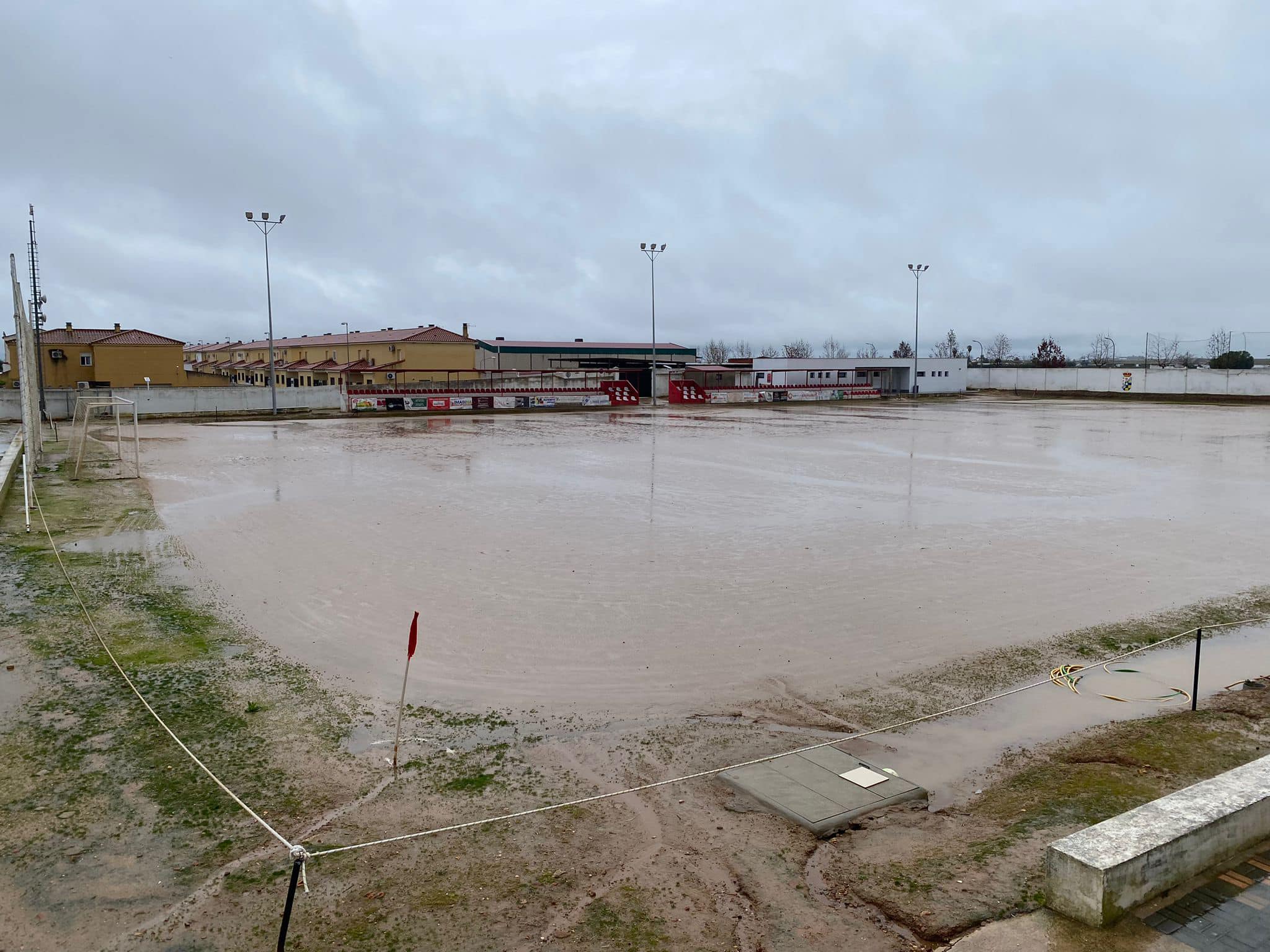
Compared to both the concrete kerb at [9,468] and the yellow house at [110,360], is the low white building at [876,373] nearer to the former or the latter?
the yellow house at [110,360]

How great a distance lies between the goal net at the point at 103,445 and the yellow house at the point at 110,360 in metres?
20.5

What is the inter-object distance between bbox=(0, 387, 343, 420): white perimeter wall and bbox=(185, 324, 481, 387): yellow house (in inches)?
311

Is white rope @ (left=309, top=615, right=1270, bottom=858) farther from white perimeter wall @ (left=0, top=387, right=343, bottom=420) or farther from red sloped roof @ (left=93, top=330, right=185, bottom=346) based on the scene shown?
red sloped roof @ (left=93, top=330, right=185, bottom=346)

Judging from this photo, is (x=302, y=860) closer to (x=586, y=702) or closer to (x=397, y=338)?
(x=586, y=702)

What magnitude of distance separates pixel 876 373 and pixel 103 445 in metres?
68.4

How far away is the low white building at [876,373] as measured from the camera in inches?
3226

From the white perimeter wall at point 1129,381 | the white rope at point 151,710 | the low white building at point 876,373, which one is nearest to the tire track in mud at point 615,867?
the white rope at point 151,710

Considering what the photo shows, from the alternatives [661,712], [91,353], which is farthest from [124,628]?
[91,353]

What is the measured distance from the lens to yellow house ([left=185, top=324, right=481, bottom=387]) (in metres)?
79.6

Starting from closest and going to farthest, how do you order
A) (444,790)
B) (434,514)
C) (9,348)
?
(444,790), (434,514), (9,348)

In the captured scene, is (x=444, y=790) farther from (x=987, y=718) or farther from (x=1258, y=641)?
(x=1258, y=641)

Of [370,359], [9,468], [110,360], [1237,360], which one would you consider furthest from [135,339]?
[1237,360]

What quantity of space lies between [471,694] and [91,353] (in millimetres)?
71806

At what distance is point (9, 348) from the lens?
79.0 metres
